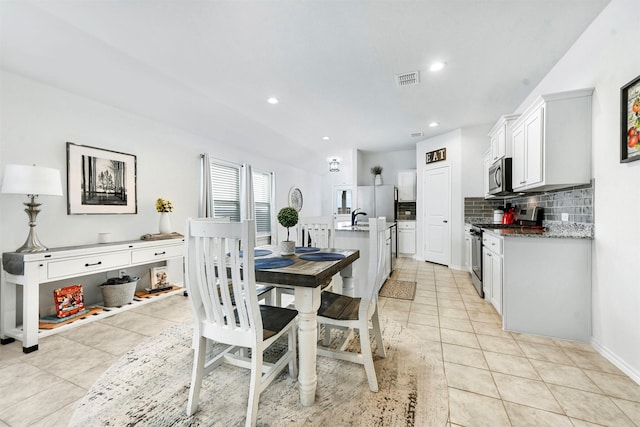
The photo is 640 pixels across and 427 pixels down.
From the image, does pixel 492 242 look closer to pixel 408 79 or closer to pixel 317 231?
pixel 317 231

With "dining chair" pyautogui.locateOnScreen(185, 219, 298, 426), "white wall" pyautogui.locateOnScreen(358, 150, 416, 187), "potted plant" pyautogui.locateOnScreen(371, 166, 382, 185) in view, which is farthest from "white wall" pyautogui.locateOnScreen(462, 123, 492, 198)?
"dining chair" pyautogui.locateOnScreen(185, 219, 298, 426)

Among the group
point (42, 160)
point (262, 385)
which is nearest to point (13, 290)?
point (42, 160)

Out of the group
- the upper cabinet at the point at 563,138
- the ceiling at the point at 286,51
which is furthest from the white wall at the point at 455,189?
the upper cabinet at the point at 563,138

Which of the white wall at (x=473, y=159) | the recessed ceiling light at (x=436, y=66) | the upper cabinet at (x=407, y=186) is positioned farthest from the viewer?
the upper cabinet at (x=407, y=186)

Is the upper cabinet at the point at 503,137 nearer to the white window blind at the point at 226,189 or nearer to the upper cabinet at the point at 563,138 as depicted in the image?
the upper cabinet at the point at 563,138

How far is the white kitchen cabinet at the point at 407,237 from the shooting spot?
647cm

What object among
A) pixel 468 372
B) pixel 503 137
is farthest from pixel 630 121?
pixel 468 372

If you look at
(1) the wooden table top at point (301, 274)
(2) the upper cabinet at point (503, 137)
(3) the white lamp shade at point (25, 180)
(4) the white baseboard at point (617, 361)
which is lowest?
(4) the white baseboard at point (617, 361)

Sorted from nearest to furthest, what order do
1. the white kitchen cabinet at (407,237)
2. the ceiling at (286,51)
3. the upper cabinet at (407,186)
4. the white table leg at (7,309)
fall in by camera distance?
the ceiling at (286,51), the white table leg at (7,309), the white kitchen cabinet at (407,237), the upper cabinet at (407,186)

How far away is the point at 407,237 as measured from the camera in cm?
655

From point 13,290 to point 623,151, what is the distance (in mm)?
5156

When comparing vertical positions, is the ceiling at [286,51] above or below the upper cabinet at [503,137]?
above

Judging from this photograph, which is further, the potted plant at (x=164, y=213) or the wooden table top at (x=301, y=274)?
the potted plant at (x=164, y=213)

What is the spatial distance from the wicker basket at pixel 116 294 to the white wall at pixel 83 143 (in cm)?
59
